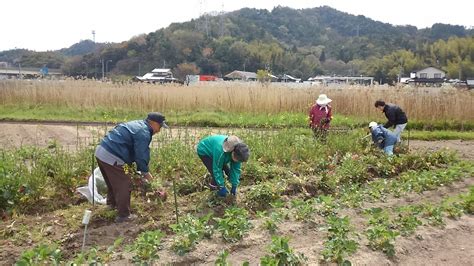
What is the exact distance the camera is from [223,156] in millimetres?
5258

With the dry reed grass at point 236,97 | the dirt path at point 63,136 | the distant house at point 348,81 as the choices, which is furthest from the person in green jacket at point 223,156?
the distant house at point 348,81

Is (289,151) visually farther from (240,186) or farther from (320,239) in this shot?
(320,239)

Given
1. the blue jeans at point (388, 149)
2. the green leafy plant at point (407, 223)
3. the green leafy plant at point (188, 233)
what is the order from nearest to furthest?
the green leafy plant at point (188, 233), the green leafy plant at point (407, 223), the blue jeans at point (388, 149)

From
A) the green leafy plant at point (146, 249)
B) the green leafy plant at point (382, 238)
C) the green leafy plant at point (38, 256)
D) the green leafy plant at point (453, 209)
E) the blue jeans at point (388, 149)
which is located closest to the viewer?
the green leafy plant at point (38, 256)

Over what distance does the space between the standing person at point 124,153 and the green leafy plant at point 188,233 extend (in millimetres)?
864

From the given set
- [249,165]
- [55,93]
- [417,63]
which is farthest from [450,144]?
[417,63]

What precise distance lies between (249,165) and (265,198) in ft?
3.91

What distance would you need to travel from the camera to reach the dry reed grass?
A: 14.2 metres

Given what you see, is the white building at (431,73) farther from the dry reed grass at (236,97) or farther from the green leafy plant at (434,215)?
the green leafy plant at (434,215)

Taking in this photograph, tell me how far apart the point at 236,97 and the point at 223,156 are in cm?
1077

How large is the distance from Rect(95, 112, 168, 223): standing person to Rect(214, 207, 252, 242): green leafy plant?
3.51 feet

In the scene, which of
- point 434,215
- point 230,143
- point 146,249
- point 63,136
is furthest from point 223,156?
point 63,136

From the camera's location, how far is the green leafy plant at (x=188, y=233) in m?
4.05

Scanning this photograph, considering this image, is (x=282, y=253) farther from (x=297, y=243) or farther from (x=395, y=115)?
(x=395, y=115)
